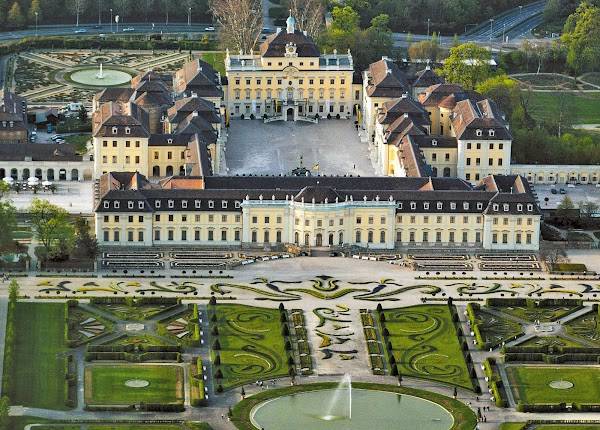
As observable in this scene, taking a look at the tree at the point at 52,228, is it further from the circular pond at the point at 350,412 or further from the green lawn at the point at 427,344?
the circular pond at the point at 350,412

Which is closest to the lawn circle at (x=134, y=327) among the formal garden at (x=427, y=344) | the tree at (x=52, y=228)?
the tree at (x=52, y=228)

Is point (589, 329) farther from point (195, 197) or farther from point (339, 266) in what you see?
point (195, 197)

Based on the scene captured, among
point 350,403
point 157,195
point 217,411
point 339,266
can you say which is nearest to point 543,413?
point 350,403

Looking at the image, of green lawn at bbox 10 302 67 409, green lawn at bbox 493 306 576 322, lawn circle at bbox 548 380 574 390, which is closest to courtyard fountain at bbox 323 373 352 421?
lawn circle at bbox 548 380 574 390

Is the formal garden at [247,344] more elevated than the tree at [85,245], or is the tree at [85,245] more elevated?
the tree at [85,245]

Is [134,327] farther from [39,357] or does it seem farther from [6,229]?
[6,229]

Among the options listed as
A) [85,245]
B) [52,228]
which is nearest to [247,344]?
[85,245]
